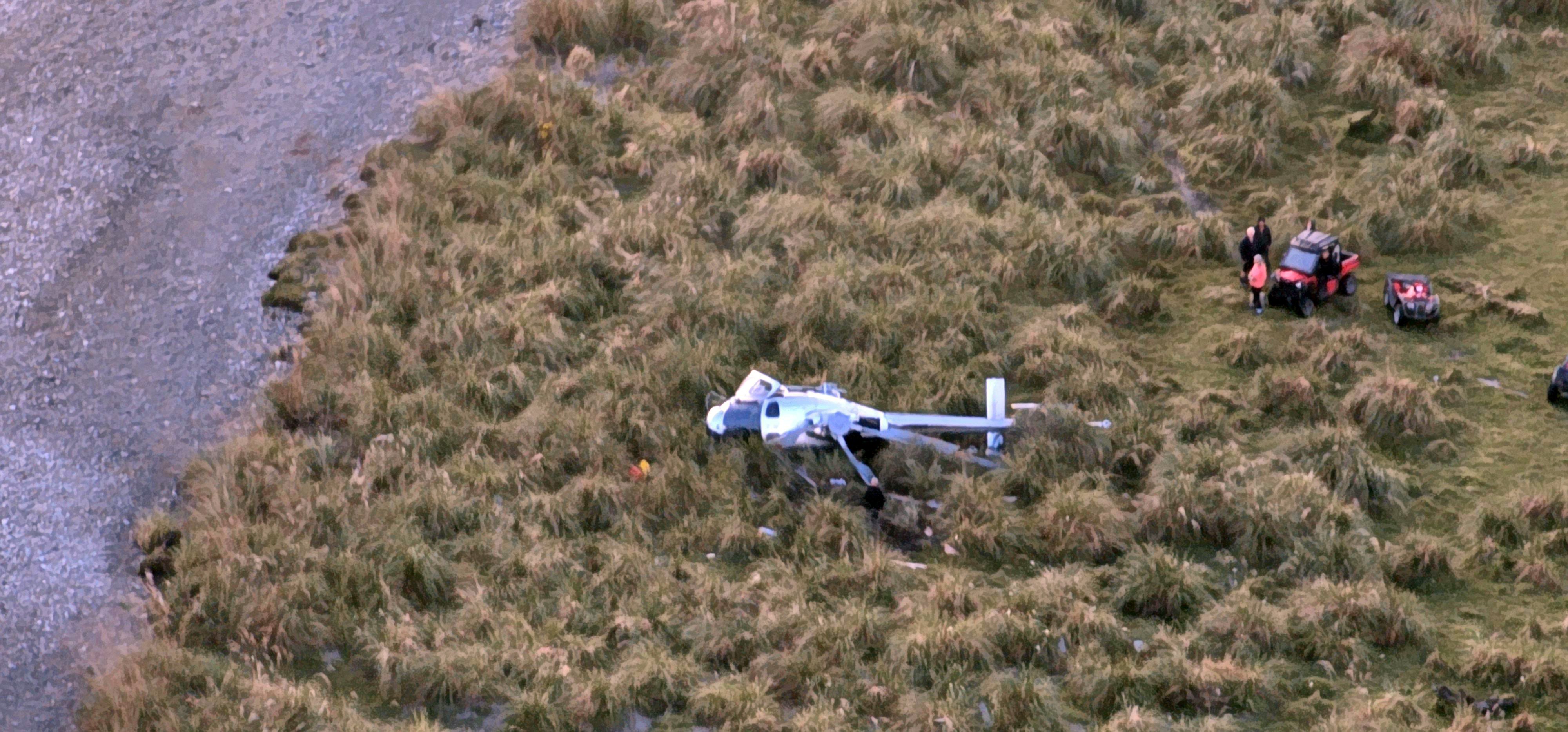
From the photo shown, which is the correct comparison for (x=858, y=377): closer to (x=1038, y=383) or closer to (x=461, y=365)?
(x=1038, y=383)

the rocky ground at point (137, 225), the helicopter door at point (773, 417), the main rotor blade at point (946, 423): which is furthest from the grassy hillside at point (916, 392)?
the rocky ground at point (137, 225)

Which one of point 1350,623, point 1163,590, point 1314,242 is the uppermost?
point 1314,242

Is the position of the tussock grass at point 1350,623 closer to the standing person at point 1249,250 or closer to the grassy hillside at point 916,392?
the grassy hillside at point 916,392

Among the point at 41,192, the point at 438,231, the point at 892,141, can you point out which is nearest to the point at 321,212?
the point at 438,231

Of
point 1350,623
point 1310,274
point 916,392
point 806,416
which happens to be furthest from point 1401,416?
point 806,416

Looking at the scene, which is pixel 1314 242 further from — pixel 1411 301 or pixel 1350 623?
pixel 1350 623

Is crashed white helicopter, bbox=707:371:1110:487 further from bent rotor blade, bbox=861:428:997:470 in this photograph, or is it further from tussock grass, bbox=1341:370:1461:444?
tussock grass, bbox=1341:370:1461:444
